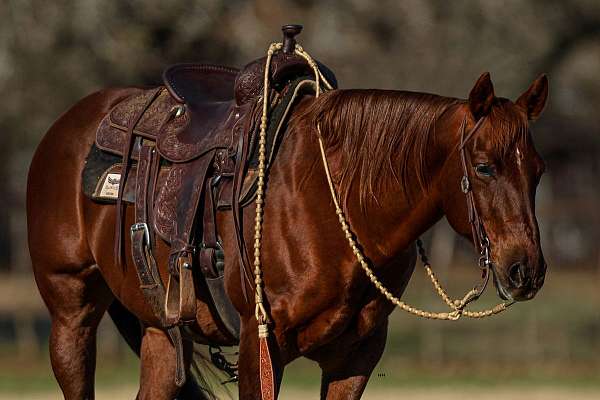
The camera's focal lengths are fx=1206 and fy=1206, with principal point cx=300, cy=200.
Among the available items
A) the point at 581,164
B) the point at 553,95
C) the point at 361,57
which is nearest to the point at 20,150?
the point at 361,57

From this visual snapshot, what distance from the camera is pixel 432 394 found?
12.5 metres

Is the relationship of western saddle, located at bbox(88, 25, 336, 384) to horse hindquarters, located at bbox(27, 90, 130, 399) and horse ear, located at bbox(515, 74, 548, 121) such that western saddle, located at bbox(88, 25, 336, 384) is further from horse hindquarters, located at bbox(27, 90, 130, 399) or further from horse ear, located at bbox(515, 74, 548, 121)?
horse ear, located at bbox(515, 74, 548, 121)

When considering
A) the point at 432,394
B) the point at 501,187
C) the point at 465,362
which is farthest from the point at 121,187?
the point at 465,362

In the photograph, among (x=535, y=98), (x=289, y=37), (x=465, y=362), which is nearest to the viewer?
(x=535, y=98)

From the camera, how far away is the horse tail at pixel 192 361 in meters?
6.18

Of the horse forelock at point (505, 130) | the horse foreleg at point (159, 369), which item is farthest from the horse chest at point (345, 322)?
the horse foreleg at point (159, 369)

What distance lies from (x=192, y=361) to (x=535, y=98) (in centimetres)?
265

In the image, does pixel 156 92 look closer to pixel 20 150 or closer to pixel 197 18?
pixel 197 18

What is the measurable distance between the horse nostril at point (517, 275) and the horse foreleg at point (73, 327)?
2529 millimetres

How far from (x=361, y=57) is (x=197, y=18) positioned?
350 cm

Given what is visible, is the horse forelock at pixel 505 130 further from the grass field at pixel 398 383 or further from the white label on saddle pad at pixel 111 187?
the grass field at pixel 398 383

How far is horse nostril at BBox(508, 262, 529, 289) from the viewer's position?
4148 millimetres

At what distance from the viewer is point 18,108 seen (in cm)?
1516

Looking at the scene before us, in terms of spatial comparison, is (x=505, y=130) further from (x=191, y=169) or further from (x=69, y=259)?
(x=69, y=259)
